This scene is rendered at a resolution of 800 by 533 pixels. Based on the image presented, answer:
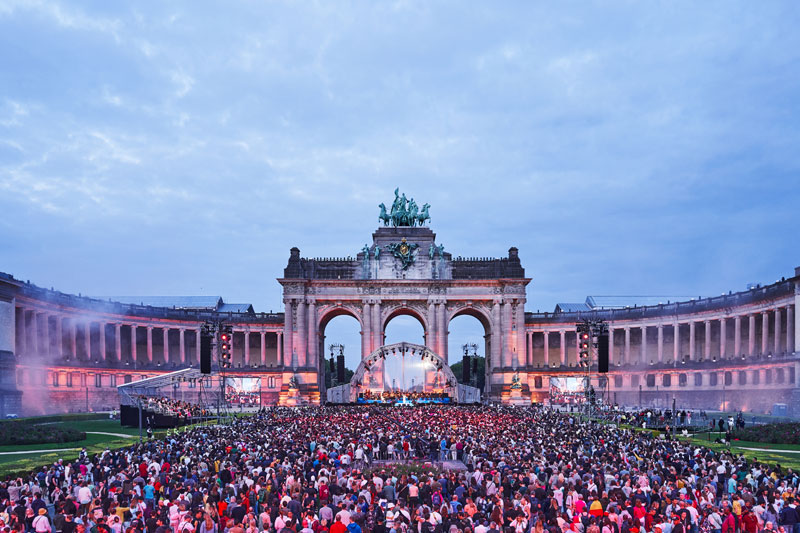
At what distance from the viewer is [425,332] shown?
334 feet

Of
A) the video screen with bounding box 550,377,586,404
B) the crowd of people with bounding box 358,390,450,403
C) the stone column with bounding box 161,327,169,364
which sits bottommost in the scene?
the video screen with bounding box 550,377,586,404

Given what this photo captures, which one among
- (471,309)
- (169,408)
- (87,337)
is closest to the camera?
(169,408)

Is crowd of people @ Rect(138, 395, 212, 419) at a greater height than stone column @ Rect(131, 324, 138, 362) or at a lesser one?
lesser

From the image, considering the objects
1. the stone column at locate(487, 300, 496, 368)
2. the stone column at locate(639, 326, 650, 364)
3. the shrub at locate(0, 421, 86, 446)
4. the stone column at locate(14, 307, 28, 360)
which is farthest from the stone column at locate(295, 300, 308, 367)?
the shrub at locate(0, 421, 86, 446)

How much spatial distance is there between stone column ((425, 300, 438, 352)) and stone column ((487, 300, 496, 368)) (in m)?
8.35

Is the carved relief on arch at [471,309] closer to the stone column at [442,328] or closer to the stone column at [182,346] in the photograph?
the stone column at [442,328]

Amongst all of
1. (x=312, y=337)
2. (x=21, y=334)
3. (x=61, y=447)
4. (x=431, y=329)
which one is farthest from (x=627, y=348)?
(x=61, y=447)

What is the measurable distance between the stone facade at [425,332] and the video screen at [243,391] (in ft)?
7.59

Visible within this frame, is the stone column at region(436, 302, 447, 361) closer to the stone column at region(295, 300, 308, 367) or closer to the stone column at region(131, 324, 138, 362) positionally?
the stone column at region(295, 300, 308, 367)

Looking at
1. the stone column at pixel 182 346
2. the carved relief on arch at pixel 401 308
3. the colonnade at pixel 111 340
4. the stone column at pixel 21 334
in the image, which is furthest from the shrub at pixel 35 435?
the carved relief on arch at pixel 401 308

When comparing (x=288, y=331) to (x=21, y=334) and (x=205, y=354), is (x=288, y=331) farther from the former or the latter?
(x=205, y=354)

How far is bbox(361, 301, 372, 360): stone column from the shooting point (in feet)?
329

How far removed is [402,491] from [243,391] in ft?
272

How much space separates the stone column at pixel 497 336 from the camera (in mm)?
101625
